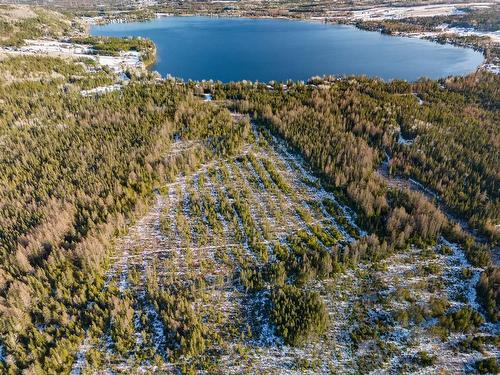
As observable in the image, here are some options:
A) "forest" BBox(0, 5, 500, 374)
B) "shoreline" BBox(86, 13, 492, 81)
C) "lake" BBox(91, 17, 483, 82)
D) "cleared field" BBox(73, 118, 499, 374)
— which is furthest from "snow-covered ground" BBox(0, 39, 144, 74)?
"cleared field" BBox(73, 118, 499, 374)

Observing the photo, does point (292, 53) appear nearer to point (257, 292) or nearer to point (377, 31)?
point (377, 31)

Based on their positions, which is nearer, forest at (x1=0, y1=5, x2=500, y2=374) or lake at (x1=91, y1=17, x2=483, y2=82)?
forest at (x1=0, y1=5, x2=500, y2=374)

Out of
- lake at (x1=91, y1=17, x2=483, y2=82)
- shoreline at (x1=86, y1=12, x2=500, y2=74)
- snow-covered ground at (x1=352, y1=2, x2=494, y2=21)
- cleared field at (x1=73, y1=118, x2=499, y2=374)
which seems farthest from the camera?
→ snow-covered ground at (x1=352, y1=2, x2=494, y2=21)

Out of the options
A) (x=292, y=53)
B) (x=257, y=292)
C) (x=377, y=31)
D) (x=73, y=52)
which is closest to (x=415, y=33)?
(x=377, y=31)

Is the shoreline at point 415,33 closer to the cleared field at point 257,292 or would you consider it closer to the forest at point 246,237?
the forest at point 246,237

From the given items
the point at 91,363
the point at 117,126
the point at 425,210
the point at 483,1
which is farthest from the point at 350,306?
the point at 483,1

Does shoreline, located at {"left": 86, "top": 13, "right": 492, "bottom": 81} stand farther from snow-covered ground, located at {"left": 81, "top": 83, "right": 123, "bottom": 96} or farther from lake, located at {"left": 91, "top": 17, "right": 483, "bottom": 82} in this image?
snow-covered ground, located at {"left": 81, "top": 83, "right": 123, "bottom": 96}

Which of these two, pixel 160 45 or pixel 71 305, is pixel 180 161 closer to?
pixel 71 305

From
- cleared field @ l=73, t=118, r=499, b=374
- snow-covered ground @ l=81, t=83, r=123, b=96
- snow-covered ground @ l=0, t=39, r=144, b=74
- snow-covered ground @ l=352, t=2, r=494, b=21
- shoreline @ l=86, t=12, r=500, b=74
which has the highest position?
snow-covered ground @ l=352, t=2, r=494, b=21
